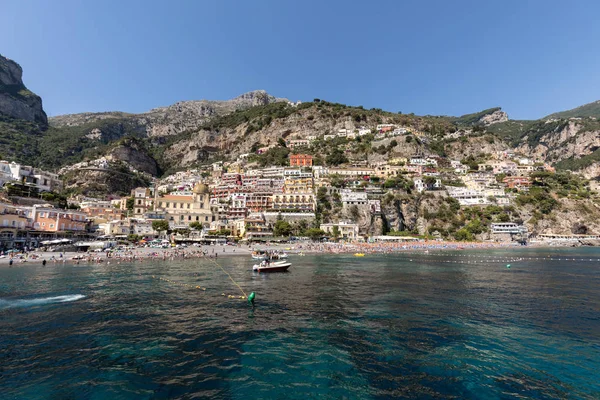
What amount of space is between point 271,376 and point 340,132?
132578 millimetres

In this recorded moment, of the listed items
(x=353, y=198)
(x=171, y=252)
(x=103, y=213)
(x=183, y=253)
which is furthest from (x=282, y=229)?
(x=103, y=213)

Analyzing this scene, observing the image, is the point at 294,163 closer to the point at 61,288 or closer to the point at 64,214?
the point at 64,214

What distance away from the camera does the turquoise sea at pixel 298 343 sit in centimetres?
897

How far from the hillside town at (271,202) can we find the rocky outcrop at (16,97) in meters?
81.9

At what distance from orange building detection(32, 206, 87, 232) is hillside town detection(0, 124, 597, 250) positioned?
0.15 meters

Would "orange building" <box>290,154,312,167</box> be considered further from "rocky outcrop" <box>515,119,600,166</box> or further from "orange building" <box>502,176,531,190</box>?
"rocky outcrop" <box>515,119,600,166</box>

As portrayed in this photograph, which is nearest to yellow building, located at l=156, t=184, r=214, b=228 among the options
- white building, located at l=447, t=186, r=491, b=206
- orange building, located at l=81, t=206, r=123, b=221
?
orange building, located at l=81, t=206, r=123, b=221

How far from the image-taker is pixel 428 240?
79.1 meters

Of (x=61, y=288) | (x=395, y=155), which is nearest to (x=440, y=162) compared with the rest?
(x=395, y=155)

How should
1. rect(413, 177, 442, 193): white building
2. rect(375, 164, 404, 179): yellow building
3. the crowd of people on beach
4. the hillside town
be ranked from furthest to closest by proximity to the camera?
rect(375, 164, 404, 179): yellow building
rect(413, 177, 442, 193): white building
the hillside town
the crowd of people on beach

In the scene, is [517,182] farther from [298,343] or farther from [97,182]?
[97,182]

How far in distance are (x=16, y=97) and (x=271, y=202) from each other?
158709 mm

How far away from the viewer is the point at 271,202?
8800 centimetres

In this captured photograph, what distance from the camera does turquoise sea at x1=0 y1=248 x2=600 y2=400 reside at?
8969 millimetres
